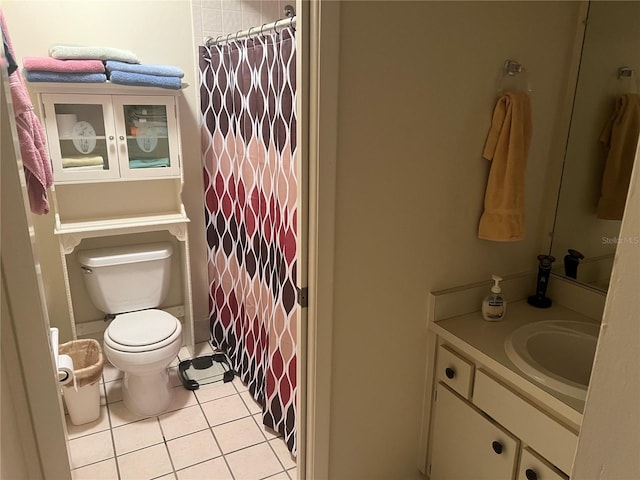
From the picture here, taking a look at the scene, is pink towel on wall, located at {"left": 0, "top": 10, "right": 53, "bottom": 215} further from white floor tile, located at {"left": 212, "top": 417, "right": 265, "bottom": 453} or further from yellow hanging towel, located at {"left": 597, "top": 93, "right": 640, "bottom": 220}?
yellow hanging towel, located at {"left": 597, "top": 93, "right": 640, "bottom": 220}

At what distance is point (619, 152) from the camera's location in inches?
65.5

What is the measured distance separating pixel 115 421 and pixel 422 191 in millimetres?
1865

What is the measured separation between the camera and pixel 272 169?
1979 mm

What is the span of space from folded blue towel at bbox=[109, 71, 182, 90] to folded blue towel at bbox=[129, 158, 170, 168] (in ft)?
1.29

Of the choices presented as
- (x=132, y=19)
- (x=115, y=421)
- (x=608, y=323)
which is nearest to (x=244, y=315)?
(x=115, y=421)

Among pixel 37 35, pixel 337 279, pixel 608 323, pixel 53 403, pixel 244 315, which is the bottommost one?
pixel 244 315

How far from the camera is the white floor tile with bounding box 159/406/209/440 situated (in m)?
2.24

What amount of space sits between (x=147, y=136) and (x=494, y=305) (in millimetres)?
1902

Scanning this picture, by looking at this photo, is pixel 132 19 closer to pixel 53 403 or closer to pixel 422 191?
pixel 422 191

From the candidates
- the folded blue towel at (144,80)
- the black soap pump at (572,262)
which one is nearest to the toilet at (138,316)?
the folded blue towel at (144,80)

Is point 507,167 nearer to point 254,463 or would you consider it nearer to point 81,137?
point 254,463

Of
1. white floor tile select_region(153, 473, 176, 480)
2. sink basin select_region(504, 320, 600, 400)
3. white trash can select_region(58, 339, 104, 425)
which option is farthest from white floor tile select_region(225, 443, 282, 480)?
sink basin select_region(504, 320, 600, 400)

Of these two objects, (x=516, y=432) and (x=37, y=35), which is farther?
(x=37, y=35)

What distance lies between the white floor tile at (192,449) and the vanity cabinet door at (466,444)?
3.22 ft
